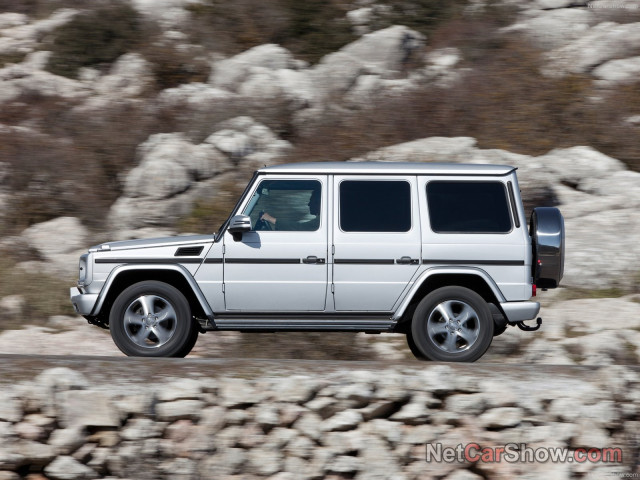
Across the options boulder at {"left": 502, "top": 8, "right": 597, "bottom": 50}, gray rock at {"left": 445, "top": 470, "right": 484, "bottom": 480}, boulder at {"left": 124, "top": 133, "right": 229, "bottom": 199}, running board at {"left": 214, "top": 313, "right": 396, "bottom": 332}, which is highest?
boulder at {"left": 502, "top": 8, "right": 597, "bottom": 50}

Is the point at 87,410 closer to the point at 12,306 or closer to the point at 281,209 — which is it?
the point at 281,209

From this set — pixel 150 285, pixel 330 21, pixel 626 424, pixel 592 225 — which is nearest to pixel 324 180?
pixel 150 285

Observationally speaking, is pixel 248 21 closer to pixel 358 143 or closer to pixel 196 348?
pixel 358 143

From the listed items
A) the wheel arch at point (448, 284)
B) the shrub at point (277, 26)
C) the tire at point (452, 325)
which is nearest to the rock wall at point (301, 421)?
the tire at point (452, 325)

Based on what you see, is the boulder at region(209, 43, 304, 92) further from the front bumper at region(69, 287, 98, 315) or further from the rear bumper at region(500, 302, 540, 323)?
the rear bumper at region(500, 302, 540, 323)

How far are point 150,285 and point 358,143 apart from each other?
356 inches

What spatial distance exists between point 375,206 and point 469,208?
2.91 feet

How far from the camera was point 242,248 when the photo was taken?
7.91 m

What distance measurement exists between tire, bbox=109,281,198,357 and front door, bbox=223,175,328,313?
472 mm

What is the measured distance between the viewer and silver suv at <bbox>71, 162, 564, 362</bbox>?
7.88 meters

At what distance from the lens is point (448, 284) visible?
8.13 meters

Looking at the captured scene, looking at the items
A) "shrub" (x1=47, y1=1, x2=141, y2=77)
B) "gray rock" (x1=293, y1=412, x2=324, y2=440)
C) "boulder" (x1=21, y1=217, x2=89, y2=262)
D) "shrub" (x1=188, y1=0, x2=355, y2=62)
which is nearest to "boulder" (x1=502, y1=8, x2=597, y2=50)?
"shrub" (x1=188, y1=0, x2=355, y2=62)

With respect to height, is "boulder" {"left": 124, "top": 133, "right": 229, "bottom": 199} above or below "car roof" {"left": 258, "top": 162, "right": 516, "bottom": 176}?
above

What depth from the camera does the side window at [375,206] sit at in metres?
7.96
